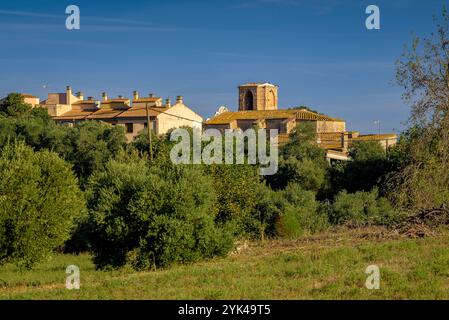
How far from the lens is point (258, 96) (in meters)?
98.3

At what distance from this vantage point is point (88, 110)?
80312 millimetres

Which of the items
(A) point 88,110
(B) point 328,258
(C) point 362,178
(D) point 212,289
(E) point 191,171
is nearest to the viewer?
(D) point 212,289

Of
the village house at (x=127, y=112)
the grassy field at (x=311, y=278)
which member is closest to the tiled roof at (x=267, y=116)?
the village house at (x=127, y=112)

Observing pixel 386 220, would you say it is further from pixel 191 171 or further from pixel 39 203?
pixel 39 203

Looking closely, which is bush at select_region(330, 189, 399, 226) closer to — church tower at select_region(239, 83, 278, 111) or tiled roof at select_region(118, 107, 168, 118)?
tiled roof at select_region(118, 107, 168, 118)

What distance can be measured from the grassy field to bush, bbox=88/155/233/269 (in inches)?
155

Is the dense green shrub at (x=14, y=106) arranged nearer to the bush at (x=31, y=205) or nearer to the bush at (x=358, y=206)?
the bush at (x=358, y=206)

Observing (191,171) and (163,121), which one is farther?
(163,121)

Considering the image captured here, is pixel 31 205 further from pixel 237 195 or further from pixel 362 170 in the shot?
pixel 362 170

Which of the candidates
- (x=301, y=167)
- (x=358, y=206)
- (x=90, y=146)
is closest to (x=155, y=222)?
(x=358, y=206)

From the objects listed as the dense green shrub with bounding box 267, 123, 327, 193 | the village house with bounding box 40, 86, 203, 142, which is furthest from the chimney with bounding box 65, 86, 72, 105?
the dense green shrub with bounding box 267, 123, 327, 193

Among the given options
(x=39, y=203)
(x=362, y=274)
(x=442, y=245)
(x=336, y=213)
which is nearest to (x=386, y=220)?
(x=442, y=245)

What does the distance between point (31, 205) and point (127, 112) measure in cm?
5161
